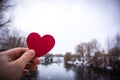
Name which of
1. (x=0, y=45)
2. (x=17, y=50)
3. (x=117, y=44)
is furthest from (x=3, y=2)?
(x=117, y=44)

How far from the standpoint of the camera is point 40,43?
62 centimetres

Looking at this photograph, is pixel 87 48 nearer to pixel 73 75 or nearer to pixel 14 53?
pixel 73 75

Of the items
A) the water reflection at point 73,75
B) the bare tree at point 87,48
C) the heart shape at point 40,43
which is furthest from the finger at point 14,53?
the bare tree at point 87,48

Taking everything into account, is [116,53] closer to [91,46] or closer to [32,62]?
[91,46]

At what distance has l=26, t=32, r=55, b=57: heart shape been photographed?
608mm

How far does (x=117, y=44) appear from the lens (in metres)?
11.7

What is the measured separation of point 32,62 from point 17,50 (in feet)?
0.25

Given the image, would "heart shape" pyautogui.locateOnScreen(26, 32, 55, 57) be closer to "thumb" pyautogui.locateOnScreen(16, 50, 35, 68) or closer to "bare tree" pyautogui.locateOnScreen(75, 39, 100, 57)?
"thumb" pyautogui.locateOnScreen(16, 50, 35, 68)

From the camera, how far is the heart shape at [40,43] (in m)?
0.61

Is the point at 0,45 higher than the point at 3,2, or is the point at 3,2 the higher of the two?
the point at 3,2

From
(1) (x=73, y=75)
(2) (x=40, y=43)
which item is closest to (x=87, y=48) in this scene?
(1) (x=73, y=75)

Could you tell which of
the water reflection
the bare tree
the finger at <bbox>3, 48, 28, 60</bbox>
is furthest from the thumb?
the bare tree

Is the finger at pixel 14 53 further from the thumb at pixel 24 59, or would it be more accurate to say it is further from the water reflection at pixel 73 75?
the water reflection at pixel 73 75

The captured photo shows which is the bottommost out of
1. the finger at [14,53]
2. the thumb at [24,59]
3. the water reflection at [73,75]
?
the water reflection at [73,75]
